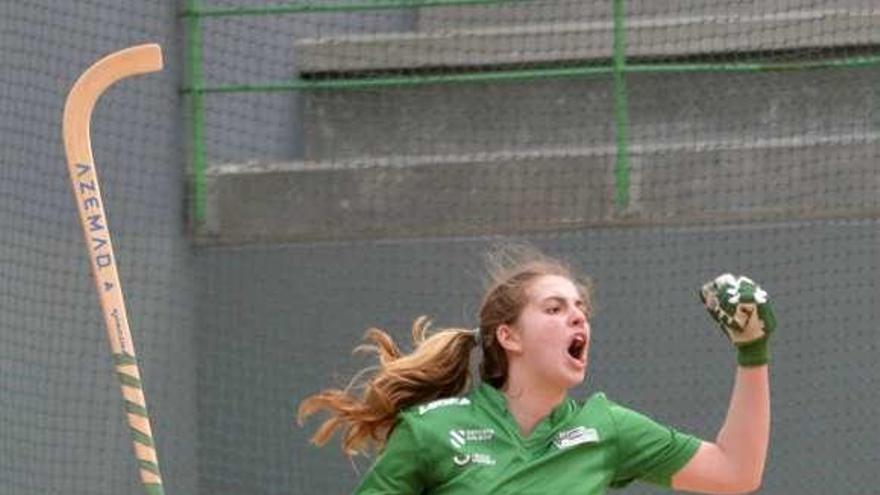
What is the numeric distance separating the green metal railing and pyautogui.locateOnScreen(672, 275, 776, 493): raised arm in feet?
10.6

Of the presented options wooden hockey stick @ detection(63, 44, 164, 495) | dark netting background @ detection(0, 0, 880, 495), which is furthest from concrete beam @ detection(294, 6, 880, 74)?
wooden hockey stick @ detection(63, 44, 164, 495)

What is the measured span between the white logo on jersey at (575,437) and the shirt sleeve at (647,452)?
0.22 feet

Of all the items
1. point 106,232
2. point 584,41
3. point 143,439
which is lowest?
point 143,439

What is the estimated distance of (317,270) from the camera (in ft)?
24.1

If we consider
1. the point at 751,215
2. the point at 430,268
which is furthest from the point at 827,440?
the point at 430,268

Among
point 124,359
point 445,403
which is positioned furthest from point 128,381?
point 445,403

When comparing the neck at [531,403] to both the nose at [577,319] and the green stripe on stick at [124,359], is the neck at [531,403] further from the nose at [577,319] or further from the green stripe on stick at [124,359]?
the green stripe on stick at [124,359]

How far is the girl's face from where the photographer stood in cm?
388

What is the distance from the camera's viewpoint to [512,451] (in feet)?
12.7

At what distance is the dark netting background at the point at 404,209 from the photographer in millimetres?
6918

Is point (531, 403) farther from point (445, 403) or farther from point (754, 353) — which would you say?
point (754, 353)

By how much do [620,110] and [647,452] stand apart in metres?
3.26

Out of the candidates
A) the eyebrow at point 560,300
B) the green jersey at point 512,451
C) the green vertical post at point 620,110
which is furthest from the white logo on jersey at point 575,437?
the green vertical post at point 620,110

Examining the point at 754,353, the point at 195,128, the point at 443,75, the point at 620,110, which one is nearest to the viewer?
the point at 754,353
